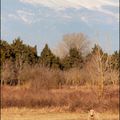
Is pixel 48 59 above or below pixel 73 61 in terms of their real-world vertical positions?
above

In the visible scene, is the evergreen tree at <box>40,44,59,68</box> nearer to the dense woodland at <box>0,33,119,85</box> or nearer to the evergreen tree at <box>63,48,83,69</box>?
the dense woodland at <box>0,33,119,85</box>

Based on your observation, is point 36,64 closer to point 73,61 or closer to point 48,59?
point 48,59

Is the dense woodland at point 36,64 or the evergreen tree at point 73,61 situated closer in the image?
the dense woodland at point 36,64

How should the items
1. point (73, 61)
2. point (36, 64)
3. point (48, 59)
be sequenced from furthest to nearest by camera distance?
point (73, 61) < point (48, 59) < point (36, 64)

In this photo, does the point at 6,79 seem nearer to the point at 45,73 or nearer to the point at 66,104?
the point at 45,73

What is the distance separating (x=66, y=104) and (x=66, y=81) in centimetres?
2358

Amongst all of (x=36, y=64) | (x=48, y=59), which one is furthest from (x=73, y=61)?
(x=36, y=64)

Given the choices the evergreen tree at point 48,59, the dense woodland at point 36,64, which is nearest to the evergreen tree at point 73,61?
the dense woodland at point 36,64

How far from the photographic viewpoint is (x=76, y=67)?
5681 centimetres

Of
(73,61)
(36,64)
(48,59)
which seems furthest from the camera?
(73,61)

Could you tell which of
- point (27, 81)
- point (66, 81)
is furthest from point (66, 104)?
point (66, 81)

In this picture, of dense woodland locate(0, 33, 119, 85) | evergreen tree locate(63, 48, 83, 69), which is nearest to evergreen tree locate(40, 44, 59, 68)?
→ dense woodland locate(0, 33, 119, 85)

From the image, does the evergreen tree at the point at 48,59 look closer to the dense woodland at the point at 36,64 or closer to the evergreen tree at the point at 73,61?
the dense woodland at the point at 36,64

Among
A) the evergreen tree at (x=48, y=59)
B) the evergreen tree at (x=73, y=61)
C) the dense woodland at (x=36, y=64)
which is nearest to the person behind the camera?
the dense woodland at (x=36, y=64)
